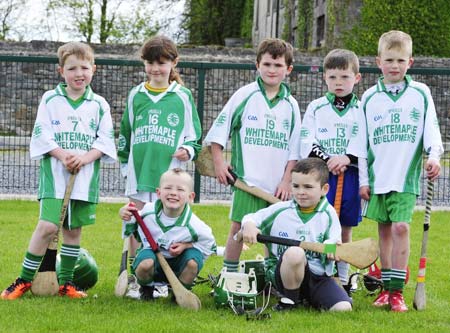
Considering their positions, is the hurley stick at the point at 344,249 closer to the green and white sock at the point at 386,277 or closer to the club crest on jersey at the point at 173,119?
the green and white sock at the point at 386,277

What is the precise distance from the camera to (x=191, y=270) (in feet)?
18.7

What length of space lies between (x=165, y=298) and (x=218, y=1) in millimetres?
34516

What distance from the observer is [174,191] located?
564cm

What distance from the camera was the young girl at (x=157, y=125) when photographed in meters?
6.00

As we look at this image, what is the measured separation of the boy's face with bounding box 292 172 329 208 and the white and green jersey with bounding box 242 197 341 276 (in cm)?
7

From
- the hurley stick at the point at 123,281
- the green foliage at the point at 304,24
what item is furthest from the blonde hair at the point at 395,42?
the green foliage at the point at 304,24

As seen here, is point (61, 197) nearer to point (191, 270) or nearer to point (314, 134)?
point (191, 270)

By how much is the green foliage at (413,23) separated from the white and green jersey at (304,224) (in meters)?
21.4

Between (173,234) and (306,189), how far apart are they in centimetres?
91

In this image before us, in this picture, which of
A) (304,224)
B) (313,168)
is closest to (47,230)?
(304,224)

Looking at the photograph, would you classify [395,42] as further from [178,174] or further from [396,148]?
[178,174]

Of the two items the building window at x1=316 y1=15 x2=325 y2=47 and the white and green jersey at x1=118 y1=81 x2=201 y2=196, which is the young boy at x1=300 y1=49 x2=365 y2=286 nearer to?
the white and green jersey at x1=118 y1=81 x2=201 y2=196

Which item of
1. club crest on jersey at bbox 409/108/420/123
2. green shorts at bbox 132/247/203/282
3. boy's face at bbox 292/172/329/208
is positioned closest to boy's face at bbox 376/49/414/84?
club crest on jersey at bbox 409/108/420/123

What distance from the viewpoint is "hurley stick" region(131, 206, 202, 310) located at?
5500 millimetres
